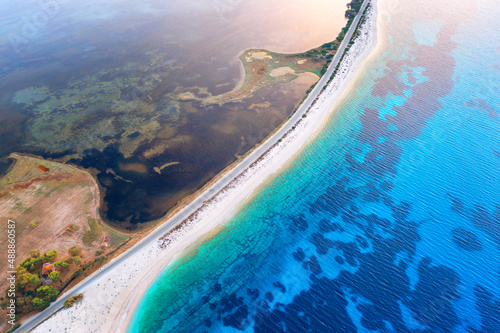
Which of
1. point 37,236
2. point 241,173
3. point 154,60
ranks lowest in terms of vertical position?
point 37,236

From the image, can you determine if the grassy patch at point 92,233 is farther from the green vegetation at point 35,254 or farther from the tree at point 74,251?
the green vegetation at point 35,254

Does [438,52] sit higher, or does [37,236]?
[438,52]

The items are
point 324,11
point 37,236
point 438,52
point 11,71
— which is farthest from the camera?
point 324,11

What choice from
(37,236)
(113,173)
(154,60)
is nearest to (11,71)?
(154,60)

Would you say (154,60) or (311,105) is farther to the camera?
(154,60)

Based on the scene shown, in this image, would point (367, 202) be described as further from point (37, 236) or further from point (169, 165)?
point (37, 236)

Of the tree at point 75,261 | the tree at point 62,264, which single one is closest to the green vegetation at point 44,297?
the tree at point 62,264

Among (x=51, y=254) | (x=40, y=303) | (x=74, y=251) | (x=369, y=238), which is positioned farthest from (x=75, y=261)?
(x=369, y=238)

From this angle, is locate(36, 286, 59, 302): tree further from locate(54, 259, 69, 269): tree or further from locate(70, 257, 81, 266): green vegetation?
locate(70, 257, 81, 266): green vegetation
